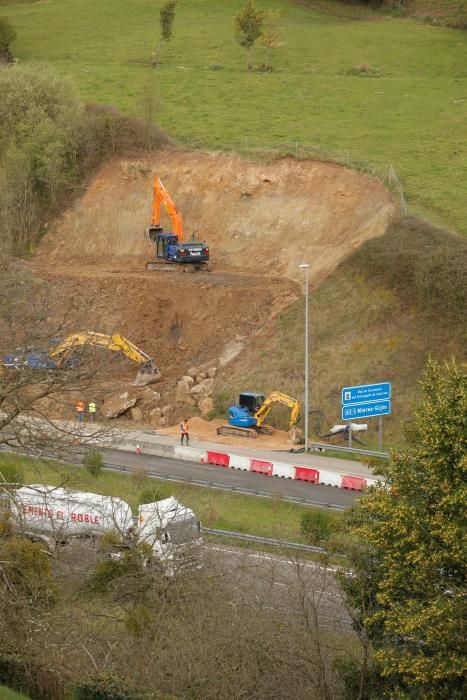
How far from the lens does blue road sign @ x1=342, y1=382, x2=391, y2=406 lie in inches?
1575

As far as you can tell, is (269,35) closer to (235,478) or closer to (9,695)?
(235,478)

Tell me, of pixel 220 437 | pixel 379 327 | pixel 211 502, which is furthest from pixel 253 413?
pixel 211 502

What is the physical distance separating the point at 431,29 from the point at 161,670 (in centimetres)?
7660

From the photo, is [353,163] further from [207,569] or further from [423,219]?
[207,569]

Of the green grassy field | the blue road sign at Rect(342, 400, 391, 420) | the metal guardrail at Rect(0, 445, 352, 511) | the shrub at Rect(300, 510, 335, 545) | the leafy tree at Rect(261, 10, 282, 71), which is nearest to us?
the shrub at Rect(300, 510, 335, 545)

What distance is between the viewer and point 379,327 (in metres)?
45.9

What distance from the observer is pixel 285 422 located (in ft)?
145

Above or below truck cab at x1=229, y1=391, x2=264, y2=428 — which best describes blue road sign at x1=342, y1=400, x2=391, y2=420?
above

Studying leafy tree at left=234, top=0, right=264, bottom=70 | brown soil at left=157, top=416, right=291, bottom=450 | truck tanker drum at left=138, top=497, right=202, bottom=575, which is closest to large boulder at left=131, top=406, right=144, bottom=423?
brown soil at left=157, top=416, right=291, bottom=450

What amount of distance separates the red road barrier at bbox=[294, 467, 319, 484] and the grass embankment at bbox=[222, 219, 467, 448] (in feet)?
13.6

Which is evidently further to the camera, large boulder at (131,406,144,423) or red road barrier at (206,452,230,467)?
large boulder at (131,406,144,423)

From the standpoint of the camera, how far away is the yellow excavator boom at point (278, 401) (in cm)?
4291

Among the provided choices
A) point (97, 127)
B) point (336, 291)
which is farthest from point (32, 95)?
point (336, 291)

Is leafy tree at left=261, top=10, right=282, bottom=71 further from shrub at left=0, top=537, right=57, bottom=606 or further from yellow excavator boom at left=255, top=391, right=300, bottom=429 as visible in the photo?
shrub at left=0, top=537, right=57, bottom=606
